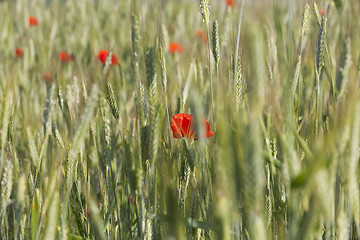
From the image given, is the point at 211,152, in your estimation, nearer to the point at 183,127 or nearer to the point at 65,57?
the point at 183,127

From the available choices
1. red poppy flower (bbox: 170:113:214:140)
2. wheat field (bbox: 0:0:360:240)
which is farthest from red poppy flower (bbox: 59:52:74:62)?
red poppy flower (bbox: 170:113:214:140)

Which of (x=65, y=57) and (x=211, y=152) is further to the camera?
(x=65, y=57)

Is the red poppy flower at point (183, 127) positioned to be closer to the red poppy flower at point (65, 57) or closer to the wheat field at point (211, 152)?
the wheat field at point (211, 152)

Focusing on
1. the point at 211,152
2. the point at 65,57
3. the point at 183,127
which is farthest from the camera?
the point at 65,57

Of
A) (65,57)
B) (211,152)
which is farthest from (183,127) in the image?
→ (65,57)

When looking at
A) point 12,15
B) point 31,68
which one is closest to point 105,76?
point 31,68

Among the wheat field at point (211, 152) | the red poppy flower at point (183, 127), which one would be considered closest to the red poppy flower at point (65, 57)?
the wheat field at point (211, 152)

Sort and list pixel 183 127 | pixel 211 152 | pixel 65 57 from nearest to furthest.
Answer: pixel 211 152 → pixel 183 127 → pixel 65 57

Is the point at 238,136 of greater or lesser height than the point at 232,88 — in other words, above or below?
below

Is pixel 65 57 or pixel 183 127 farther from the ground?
pixel 65 57

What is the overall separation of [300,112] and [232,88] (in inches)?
13.3

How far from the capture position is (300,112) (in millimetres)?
899

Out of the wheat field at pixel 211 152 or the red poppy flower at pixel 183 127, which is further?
the red poppy flower at pixel 183 127

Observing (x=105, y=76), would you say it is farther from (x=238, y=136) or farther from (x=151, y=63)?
(x=238, y=136)
